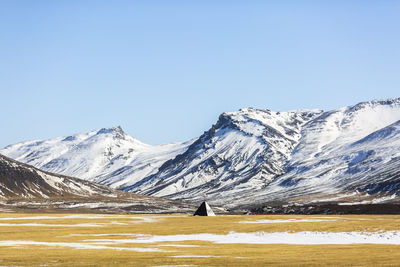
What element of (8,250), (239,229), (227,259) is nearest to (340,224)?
(239,229)

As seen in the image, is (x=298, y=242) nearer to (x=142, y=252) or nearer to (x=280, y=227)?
(x=280, y=227)

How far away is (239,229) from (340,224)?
51.9ft

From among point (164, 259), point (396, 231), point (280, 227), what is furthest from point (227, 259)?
point (280, 227)

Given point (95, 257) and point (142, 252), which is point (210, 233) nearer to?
point (142, 252)

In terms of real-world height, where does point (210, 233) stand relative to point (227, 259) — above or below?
below

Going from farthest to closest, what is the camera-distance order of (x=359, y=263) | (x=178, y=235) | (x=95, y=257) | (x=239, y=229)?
(x=239, y=229), (x=178, y=235), (x=95, y=257), (x=359, y=263)

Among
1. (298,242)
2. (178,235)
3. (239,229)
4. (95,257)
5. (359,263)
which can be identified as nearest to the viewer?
(359,263)

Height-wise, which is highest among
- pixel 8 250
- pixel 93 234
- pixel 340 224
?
pixel 8 250

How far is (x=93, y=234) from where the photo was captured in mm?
88250

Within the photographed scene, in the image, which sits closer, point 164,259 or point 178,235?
point 164,259

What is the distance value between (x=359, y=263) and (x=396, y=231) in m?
36.1

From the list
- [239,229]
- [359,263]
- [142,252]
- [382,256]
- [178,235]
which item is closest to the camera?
[359,263]

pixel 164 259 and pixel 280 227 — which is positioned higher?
pixel 164 259

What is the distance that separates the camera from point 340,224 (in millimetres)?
90375
